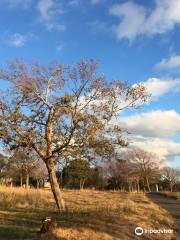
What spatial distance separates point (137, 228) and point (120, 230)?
97 centimetres

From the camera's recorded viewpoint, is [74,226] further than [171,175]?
No

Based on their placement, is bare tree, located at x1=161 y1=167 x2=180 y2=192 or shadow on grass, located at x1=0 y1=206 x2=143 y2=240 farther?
bare tree, located at x1=161 y1=167 x2=180 y2=192

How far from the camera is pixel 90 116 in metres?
19.2

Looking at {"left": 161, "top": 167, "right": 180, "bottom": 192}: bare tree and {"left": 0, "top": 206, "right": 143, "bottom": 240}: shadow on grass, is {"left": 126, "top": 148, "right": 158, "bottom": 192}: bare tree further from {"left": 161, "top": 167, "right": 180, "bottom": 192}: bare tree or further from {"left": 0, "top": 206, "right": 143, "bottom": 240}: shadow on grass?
{"left": 0, "top": 206, "right": 143, "bottom": 240}: shadow on grass

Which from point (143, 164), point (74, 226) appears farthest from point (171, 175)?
point (74, 226)

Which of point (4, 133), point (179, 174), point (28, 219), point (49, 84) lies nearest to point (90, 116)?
point (49, 84)

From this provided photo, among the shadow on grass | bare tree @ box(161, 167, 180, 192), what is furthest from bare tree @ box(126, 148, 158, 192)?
the shadow on grass

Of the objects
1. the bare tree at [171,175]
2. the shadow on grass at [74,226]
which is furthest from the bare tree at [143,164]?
the shadow on grass at [74,226]

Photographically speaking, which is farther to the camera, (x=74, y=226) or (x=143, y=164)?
(x=143, y=164)

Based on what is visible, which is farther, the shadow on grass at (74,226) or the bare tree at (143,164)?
the bare tree at (143,164)

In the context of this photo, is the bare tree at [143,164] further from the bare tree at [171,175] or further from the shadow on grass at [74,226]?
the shadow on grass at [74,226]

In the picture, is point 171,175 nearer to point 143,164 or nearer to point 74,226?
point 143,164

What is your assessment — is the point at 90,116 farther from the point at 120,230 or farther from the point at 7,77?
the point at 120,230

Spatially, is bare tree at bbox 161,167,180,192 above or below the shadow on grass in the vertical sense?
above
